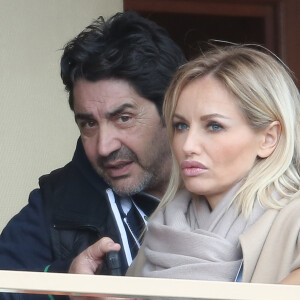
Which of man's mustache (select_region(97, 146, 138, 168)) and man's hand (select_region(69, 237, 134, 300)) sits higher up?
man's mustache (select_region(97, 146, 138, 168))

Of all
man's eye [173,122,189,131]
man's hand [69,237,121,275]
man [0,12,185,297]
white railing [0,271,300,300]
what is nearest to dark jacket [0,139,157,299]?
man [0,12,185,297]

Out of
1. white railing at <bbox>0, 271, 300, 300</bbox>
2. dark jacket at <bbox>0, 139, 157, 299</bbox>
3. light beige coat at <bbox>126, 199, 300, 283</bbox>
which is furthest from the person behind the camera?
dark jacket at <bbox>0, 139, 157, 299</bbox>

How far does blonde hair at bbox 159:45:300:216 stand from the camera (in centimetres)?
223

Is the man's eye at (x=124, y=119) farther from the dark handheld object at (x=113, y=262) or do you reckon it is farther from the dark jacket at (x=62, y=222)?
the dark handheld object at (x=113, y=262)

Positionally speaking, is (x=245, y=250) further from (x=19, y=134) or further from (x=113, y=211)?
(x=19, y=134)

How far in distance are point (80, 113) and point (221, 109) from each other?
640mm

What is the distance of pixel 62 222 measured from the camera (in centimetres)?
273

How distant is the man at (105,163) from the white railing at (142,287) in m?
0.97

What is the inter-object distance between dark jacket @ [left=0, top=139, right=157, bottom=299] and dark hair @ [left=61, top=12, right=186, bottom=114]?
8.5 inches

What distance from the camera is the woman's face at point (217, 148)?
226 cm

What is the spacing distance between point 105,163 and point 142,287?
1122mm

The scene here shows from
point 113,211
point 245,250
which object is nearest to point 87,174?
point 113,211

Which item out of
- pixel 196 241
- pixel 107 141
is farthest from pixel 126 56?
pixel 196 241

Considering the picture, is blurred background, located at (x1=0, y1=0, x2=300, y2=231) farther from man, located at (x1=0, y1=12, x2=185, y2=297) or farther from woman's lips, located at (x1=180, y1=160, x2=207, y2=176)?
woman's lips, located at (x1=180, y1=160, x2=207, y2=176)
